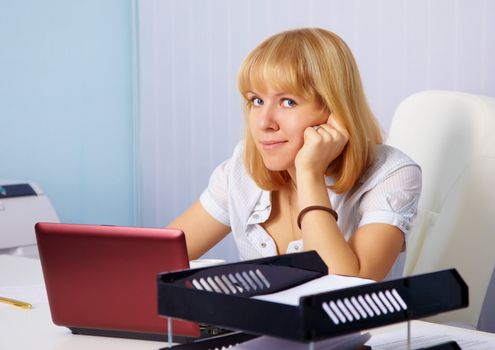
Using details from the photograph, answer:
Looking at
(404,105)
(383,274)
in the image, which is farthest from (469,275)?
(404,105)

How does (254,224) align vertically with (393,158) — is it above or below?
below

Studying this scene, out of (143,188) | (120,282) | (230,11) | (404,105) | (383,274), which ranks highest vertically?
(230,11)

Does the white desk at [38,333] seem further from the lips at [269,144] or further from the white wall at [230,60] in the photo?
the white wall at [230,60]

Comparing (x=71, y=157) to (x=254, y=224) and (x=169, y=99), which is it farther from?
(x=254, y=224)

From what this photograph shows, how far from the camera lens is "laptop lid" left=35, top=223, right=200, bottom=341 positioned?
1331mm

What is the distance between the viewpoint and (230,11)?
11.9 feet

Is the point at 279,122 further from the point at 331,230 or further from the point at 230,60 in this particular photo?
the point at 230,60

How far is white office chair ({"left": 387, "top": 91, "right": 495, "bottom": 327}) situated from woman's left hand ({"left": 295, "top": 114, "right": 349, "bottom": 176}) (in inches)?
13.4

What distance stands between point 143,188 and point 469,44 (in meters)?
1.76

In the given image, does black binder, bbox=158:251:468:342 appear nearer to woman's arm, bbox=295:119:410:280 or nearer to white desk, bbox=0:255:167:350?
white desk, bbox=0:255:167:350

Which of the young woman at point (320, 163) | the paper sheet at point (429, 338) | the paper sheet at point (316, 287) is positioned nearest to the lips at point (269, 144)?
the young woman at point (320, 163)

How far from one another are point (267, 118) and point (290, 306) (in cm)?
104

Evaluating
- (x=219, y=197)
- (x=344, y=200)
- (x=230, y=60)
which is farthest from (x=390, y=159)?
(x=230, y=60)

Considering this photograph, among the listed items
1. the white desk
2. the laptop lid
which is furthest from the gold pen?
the laptop lid
